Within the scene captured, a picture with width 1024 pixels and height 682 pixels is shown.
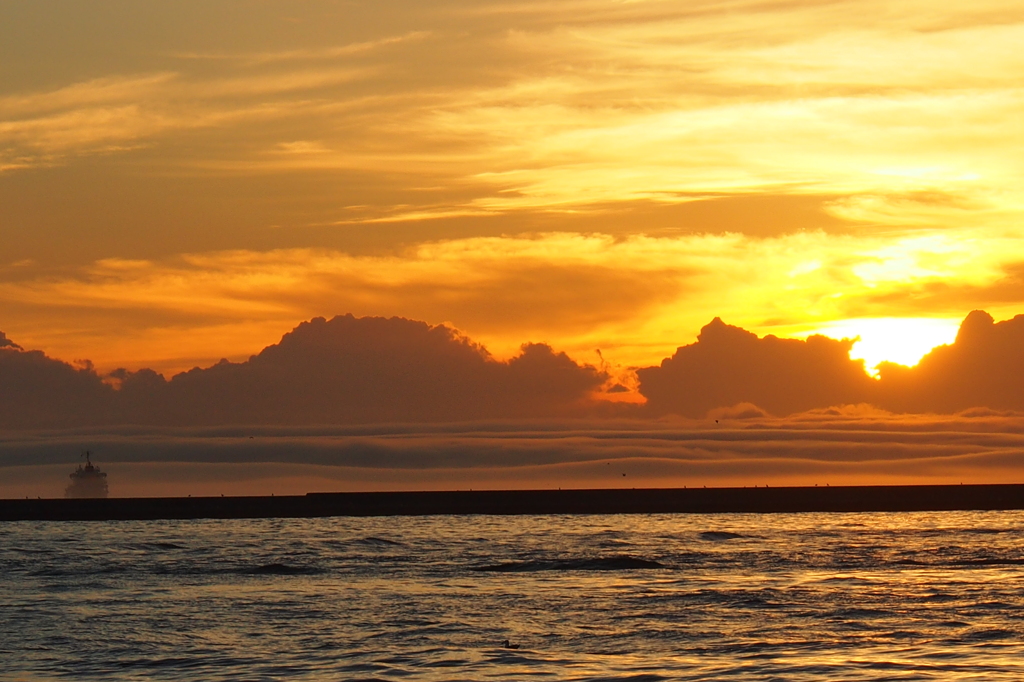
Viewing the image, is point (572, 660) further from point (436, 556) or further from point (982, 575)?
point (436, 556)

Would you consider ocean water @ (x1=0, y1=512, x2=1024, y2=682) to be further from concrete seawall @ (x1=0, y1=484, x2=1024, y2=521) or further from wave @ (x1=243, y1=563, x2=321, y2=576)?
concrete seawall @ (x1=0, y1=484, x2=1024, y2=521)

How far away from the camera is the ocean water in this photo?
35.4 metres

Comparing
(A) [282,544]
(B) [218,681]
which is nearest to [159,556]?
(A) [282,544]

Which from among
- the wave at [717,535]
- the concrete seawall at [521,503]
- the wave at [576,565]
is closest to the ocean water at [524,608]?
the wave at [576,565]

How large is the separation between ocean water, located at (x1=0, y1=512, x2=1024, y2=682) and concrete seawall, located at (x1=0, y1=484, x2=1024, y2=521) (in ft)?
171

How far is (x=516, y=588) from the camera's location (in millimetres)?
57625

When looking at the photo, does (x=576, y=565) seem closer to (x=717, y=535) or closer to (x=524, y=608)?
(x=524, y=608)

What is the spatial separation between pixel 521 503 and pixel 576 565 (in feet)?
278

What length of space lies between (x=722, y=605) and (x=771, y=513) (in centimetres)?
9777

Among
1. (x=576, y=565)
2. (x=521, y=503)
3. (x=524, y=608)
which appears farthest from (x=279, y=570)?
(x=521, y=503)

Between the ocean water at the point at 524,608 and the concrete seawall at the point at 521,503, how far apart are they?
52.0m

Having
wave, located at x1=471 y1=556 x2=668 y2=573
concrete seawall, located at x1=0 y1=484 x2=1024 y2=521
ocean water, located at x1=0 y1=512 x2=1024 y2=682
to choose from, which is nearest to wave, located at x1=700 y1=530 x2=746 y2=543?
ocean water, located at x1=0 y1=512 x2=1024 y2=682

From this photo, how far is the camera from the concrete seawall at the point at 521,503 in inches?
5822

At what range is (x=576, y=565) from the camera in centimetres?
6975
